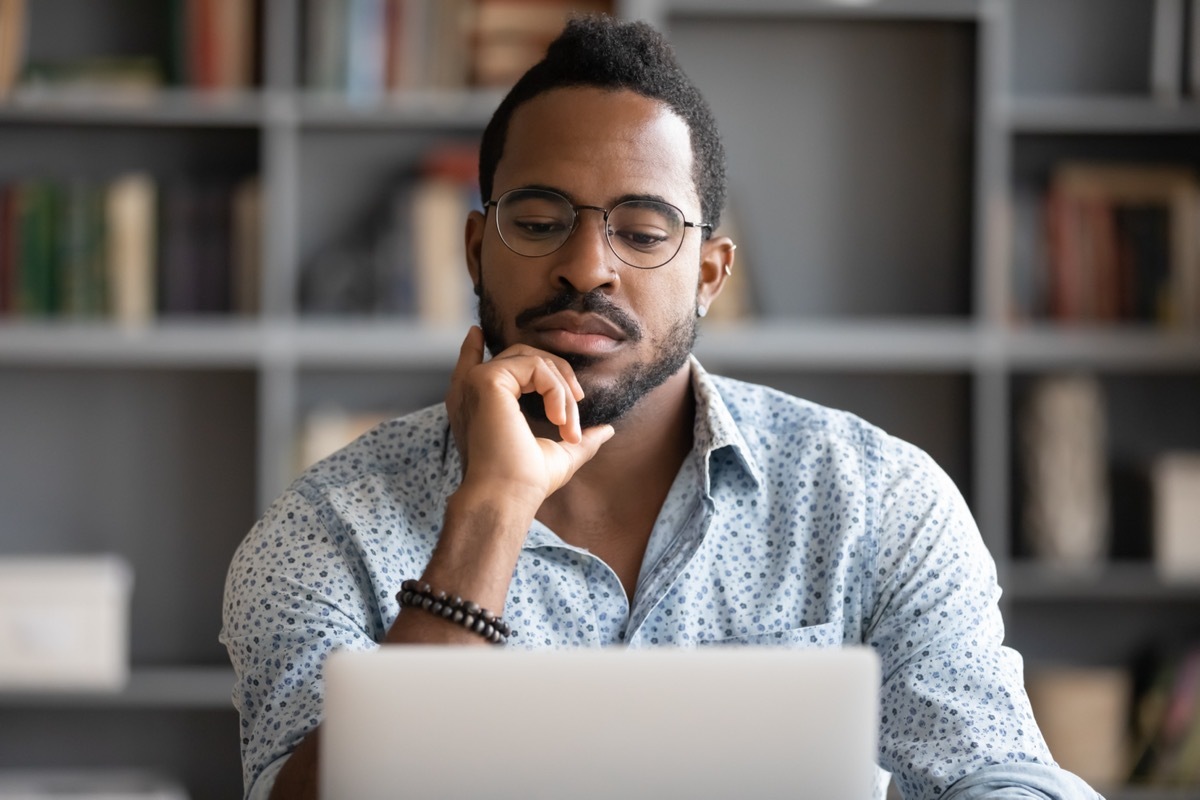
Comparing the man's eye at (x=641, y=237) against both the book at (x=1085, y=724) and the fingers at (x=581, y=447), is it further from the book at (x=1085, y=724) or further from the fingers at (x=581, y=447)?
the book at (x=1085, y=724)

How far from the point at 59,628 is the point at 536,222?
1767 millimetres

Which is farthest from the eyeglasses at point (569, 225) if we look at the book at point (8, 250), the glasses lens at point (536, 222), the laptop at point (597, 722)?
the book at point (8, 250)

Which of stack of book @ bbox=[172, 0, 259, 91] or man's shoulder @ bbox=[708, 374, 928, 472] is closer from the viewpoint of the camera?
man's shoulder @ bbox=[708, 374, 928, 472]

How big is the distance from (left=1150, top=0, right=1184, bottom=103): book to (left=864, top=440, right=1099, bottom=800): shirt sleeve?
6.12 ft

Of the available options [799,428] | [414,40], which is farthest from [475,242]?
[414,40]

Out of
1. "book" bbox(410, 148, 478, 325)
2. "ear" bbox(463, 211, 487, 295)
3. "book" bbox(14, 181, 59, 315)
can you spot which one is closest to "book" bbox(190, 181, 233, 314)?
"book" bbox(14, 181, 59, 315)

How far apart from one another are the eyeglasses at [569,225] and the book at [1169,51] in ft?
6.36

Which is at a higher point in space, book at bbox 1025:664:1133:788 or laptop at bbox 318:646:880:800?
laptop at bbox 318:646:880:800

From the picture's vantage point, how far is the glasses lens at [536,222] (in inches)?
54.9

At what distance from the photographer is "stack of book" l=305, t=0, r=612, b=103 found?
279cm

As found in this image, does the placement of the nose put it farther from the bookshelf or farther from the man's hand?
the bookshelf

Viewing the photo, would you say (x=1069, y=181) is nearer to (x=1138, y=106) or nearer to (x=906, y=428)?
(x=1138, y=106)

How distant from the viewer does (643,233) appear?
1412 millimetres

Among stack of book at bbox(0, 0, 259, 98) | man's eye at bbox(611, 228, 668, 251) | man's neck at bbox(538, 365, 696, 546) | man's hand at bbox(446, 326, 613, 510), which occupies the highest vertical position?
stack of book at bbox(0, 0, 259, 98)
